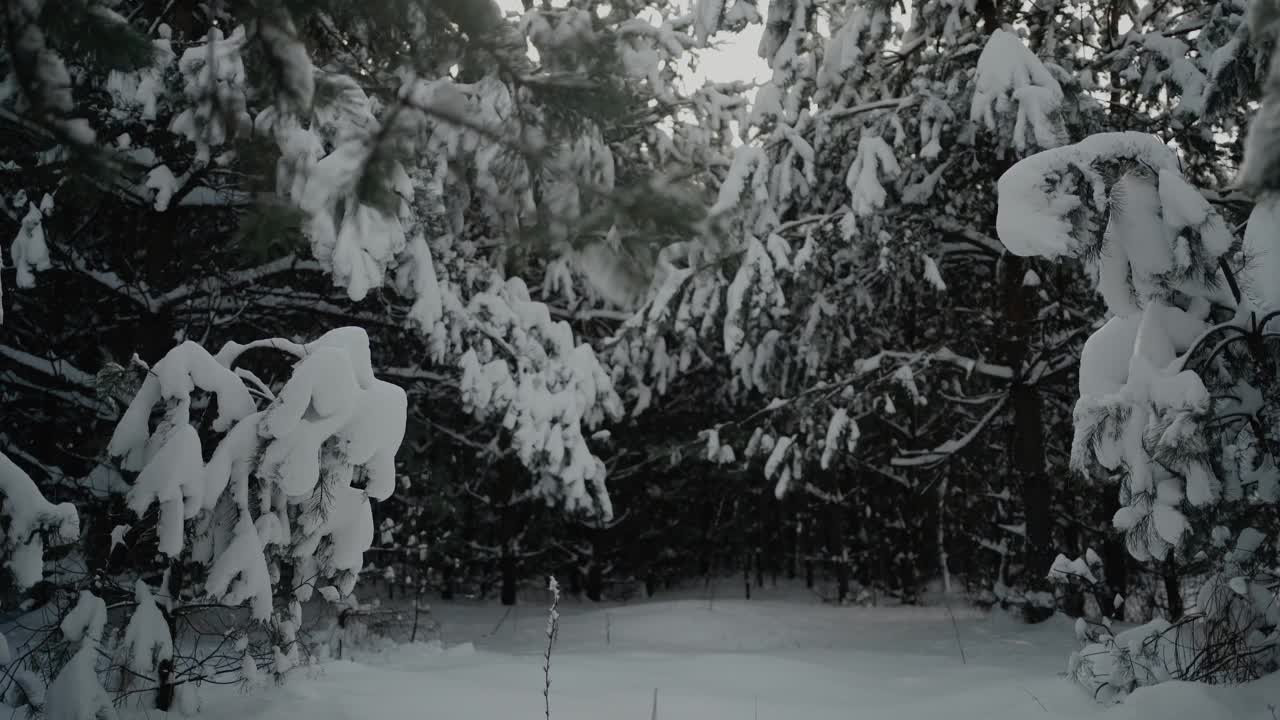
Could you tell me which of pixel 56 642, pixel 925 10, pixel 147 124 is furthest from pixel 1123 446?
pixel 147 124

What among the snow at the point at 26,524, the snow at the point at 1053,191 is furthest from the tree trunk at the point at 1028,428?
the snow at the point at 26,524

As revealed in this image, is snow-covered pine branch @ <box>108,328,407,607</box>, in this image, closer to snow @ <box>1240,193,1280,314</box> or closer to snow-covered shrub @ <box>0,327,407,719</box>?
snow-covered shrub @ <box>0,327,407,719</box>

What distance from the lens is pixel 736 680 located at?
5.69 metres

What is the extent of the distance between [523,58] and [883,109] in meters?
A: 6.61

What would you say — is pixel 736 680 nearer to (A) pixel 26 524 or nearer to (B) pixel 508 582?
(A) pixel 26 524

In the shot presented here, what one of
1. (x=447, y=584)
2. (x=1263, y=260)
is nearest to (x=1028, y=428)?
(x=1263, y=260)

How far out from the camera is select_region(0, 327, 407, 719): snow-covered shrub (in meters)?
3.38

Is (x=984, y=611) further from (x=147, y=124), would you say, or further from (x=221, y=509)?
(x=147, y=124)

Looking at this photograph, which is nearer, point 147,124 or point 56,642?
point 56,642

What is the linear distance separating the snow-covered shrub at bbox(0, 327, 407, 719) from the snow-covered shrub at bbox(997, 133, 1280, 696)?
329cm

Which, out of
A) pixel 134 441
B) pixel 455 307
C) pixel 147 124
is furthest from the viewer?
pixel 455 307

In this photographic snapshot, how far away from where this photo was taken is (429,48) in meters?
2.50

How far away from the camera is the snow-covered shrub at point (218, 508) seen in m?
3.38

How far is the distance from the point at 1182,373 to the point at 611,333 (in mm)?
8937
